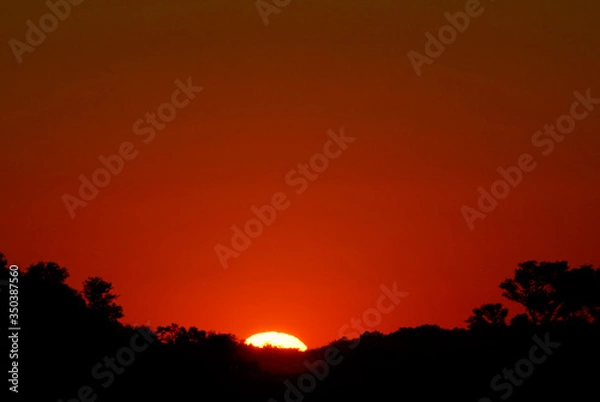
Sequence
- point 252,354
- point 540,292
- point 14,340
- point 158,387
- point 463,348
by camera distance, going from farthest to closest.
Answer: point 540,292 < point 252,354 < point 463,348 < point 158,387 < point 14,340

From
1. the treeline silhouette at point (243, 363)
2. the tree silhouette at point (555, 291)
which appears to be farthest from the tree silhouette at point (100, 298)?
the tree silhouette at point (555, 291)

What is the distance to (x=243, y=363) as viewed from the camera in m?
73.4

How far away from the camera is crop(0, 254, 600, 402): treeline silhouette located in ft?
195

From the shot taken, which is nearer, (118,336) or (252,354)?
(118,336)

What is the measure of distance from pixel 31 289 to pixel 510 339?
33.6m

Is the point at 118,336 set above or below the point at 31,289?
below

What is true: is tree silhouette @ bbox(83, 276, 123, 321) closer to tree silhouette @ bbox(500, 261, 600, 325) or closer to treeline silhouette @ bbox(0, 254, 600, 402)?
treeline silhouette @ bbox(0, 254, 600, 402)

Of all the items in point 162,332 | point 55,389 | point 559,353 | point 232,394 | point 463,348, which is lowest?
point 559,353

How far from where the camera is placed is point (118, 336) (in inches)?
2598

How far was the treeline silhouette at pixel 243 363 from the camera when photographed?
59531 millimetres

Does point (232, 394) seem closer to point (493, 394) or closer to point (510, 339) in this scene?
point (493, 394)

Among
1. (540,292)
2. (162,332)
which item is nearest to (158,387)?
(162,332)

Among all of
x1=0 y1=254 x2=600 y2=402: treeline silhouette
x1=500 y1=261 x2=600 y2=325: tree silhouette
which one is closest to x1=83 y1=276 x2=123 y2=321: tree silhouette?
x1=0 y1=254 x2=600 y2=402: treeline silhouette

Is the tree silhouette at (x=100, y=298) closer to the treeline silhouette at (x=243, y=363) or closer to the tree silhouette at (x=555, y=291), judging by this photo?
the treeline silhouette at (x=243, y=363)
